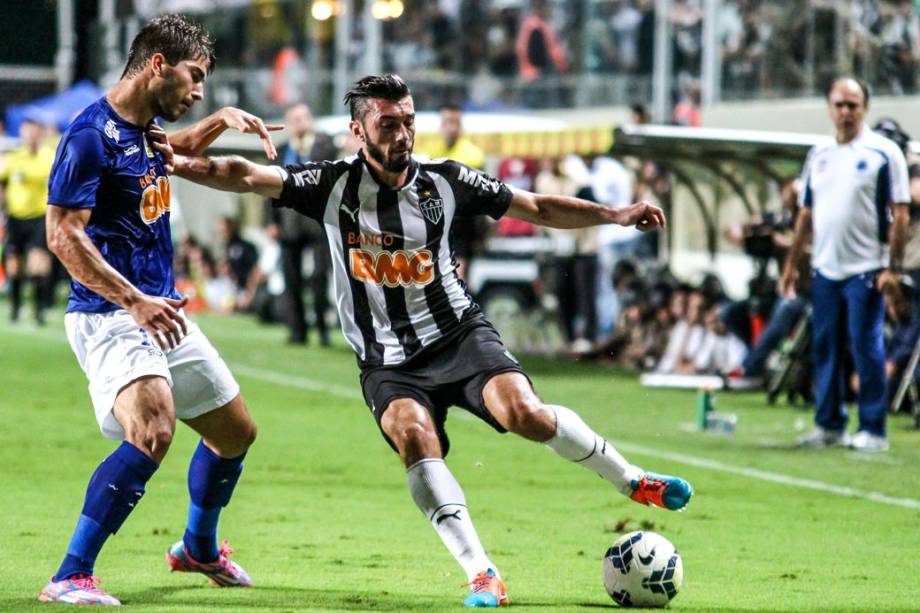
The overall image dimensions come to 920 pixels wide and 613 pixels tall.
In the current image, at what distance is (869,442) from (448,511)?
5848mm

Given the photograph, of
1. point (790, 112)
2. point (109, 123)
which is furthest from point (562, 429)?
point (790, 112)

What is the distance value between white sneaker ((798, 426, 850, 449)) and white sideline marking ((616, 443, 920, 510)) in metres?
0.92

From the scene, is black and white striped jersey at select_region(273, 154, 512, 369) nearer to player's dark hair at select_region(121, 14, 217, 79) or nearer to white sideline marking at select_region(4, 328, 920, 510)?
player's dark hair at select_region(121, 14, 217, 79)

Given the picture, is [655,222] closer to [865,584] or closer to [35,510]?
[865,584]

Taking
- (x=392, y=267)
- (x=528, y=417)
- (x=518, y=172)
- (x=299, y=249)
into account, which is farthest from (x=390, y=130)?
(x=518, y=172)

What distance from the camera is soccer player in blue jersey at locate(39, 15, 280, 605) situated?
6277 millimetres

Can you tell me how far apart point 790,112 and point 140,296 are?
53.7 ft

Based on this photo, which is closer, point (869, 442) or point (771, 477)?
point (771, 477)

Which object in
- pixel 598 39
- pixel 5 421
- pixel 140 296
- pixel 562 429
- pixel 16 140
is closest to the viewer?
pixel 140 296

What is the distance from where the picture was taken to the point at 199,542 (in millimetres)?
7098

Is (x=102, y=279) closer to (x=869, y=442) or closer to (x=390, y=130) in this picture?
(x=390, y=130)

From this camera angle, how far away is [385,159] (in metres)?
6.91

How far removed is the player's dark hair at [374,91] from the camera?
6.82 m

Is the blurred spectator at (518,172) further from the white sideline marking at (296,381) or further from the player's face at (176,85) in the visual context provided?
the player's face at (176,85)
